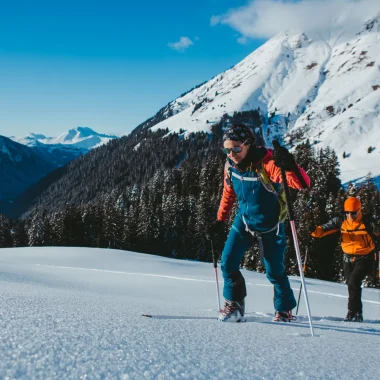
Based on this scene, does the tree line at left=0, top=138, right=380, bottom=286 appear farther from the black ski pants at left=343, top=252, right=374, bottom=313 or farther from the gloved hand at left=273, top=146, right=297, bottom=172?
the gloved hand at left=273, top=146, right=297, bottom=172

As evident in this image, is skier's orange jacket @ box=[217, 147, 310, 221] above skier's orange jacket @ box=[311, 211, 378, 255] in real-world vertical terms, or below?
above

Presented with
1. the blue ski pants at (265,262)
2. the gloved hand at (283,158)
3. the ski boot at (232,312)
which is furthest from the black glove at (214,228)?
the gloved hand at (283,158)

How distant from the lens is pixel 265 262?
4117mm

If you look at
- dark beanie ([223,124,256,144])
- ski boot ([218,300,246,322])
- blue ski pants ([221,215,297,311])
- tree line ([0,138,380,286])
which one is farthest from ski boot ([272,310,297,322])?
tree line ([0,138,380,286])

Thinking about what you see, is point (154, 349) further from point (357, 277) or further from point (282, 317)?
point (357, 277)

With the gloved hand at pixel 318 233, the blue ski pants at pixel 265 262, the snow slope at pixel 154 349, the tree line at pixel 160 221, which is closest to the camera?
the snow slope at pixel 154 349

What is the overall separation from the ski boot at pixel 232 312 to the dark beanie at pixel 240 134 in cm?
192

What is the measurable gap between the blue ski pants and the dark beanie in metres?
0.97

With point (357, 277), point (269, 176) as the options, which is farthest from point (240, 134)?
point (357, 277)

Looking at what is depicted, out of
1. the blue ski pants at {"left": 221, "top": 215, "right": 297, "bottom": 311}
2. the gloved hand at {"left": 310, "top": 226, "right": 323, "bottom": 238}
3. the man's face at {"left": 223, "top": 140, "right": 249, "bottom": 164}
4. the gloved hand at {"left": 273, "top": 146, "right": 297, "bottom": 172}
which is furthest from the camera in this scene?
the gloved hand at {"left": 310, "top": 226, "right": 323, "bottom": 238}

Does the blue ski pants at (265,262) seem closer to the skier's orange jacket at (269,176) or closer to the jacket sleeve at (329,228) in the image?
the skier's orange jacket at (269,176)

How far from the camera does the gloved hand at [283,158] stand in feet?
10.8

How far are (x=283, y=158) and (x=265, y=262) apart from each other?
1.44 meters

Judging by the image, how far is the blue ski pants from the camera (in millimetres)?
3994
